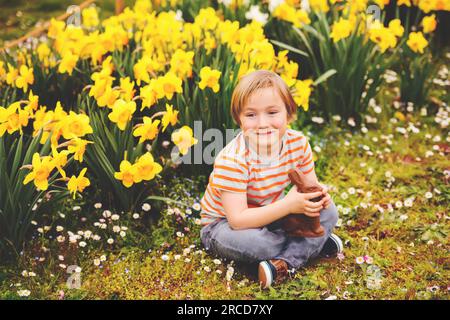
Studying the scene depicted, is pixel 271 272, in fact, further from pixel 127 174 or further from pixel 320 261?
pixel 127 174

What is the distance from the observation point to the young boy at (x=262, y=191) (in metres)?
2.26

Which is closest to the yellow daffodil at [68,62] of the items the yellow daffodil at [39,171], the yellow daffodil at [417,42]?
the yellow daffodil at [39,171]

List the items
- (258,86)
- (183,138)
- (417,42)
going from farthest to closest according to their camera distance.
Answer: (417,42), (183,138), (258,86)

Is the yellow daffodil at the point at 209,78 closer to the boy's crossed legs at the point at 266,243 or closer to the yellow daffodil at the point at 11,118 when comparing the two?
the boy's crossed legs at the point at 266,243

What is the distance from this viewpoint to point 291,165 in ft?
7.93

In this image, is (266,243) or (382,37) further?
(382,37)

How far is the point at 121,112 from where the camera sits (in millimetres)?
2557

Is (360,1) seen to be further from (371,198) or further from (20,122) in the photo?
(20,122)

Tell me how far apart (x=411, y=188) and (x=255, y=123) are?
4.08 ft

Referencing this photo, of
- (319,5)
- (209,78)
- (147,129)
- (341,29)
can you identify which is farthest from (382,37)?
(147,129)

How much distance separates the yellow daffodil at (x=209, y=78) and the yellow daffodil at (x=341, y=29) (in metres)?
0.95

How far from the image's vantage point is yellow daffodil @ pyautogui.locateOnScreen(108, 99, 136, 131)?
255cm

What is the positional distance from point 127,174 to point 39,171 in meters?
0.37
